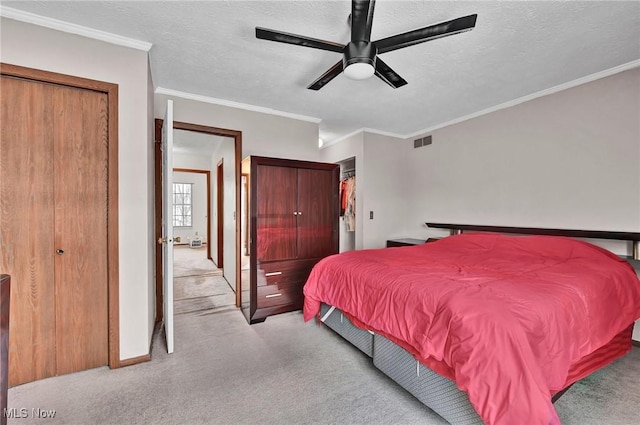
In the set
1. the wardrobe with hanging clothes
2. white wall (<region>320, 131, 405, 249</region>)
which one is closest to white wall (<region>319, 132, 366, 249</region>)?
white wall (<region>320, 131, 405, 249</region>)

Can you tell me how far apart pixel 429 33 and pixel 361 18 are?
40cm

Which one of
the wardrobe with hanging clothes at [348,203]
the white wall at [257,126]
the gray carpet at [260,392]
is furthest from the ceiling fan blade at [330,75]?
the wardrobe with hanging clothes at [348,203]

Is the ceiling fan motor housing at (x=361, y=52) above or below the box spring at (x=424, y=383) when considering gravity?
above

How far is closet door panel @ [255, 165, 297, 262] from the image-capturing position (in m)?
3.14

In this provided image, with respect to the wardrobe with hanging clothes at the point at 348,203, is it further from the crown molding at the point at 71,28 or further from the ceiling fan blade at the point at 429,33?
the crown molding at the point at 71,28

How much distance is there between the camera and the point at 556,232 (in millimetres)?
3021

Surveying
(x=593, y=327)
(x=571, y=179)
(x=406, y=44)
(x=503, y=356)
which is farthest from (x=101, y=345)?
(x=571, y=179)

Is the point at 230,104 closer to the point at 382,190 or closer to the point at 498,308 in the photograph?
the point at 382,190

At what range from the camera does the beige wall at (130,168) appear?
2.17m

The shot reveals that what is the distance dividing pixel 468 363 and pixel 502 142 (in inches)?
125

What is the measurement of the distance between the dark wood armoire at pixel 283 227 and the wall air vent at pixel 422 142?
6.23 ft

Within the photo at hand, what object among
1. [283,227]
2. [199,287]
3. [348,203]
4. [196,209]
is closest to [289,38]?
[283,227]

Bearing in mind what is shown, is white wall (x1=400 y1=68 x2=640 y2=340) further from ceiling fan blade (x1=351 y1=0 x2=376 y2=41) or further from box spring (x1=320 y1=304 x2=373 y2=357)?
ceiling fan blade (x1=351 y1=0 x2=376 y2=41)

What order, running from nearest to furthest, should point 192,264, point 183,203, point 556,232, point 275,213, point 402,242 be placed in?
point 556,232 → point 275,213 → point 402,242 → point 192,264 → point 183,203
